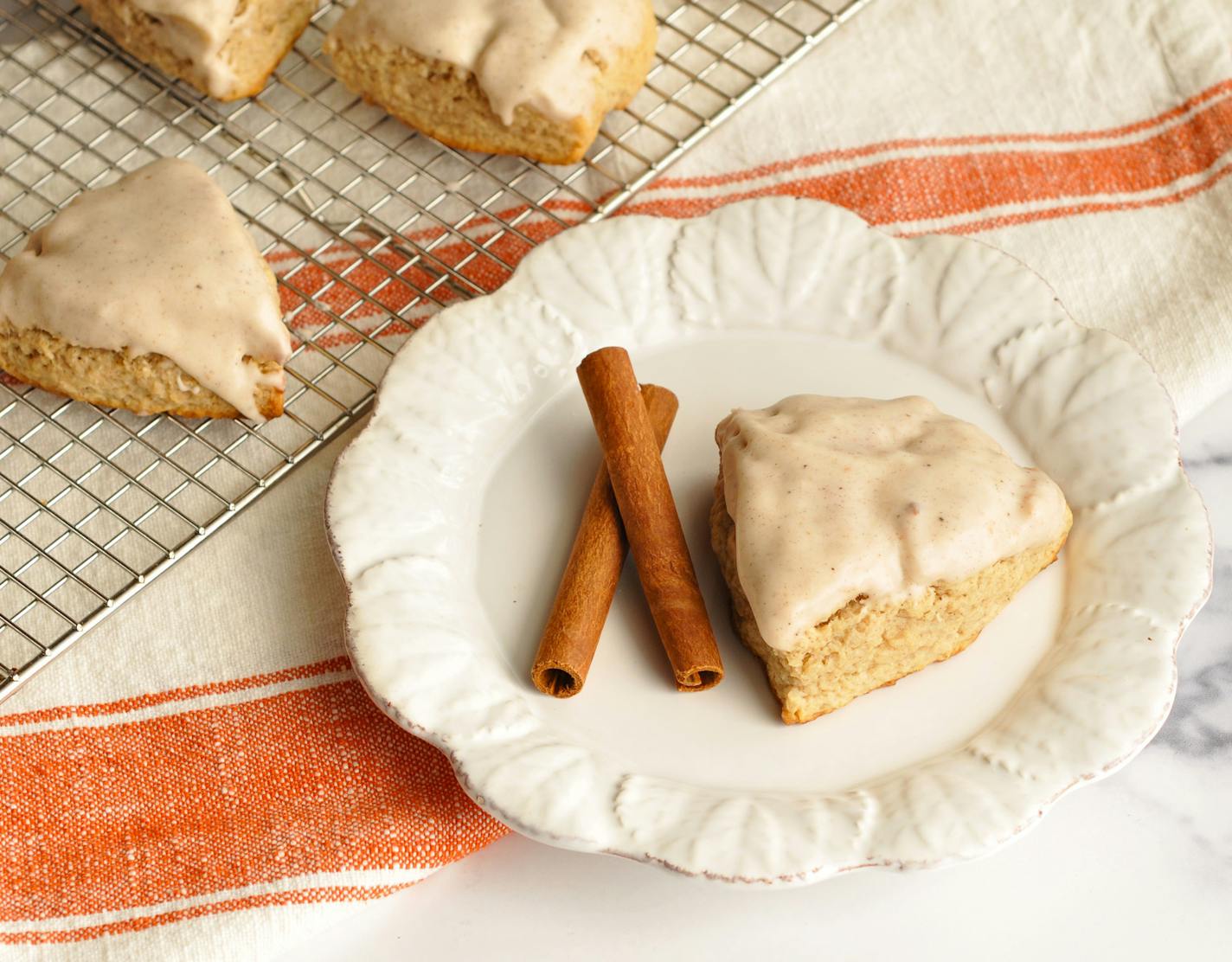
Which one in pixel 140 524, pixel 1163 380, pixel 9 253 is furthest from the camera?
pixel 9 253

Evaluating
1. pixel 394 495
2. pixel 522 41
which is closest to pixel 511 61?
pixel 522 41

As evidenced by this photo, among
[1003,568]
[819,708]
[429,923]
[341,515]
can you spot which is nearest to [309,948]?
[429,923]

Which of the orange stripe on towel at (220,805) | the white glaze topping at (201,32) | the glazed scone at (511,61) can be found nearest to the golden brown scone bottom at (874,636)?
the orange stripe on towel at (220,805)

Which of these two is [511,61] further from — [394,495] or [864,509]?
[864,509]

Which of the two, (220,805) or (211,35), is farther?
(211,35)

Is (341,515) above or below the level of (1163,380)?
below

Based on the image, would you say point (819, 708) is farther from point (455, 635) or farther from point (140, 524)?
point (140, 524)
